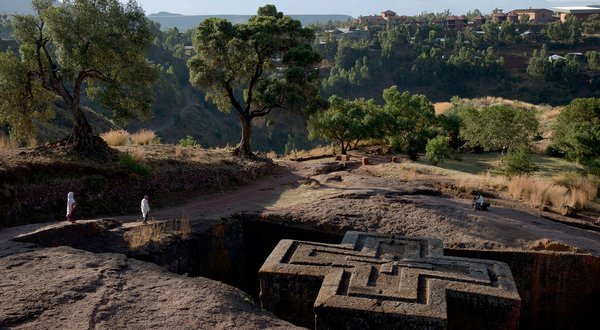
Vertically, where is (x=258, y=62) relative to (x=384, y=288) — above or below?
above

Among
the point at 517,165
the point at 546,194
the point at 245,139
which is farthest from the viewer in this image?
the point at 245,139

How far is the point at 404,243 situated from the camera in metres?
10.1

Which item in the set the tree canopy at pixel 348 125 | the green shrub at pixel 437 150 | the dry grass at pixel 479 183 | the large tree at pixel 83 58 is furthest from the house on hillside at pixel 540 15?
the large tree at pixel 83 58

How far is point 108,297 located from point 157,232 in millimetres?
3474

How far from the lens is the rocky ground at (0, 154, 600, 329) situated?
23.6ft

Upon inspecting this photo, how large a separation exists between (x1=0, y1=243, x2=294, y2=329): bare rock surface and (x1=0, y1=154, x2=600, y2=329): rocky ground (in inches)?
0.6

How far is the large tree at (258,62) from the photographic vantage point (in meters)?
18.5

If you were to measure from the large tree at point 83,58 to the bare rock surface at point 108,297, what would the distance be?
22.2 ft

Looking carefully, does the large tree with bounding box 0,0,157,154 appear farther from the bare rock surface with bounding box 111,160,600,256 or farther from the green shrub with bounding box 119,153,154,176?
the bare rock surface with bounding box 111,160,600,256

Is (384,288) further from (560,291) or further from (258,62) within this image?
(258,62)

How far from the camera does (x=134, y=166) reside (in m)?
14.5

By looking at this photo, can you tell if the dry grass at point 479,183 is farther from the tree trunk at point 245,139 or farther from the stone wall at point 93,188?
the tree trunk at point 245,139

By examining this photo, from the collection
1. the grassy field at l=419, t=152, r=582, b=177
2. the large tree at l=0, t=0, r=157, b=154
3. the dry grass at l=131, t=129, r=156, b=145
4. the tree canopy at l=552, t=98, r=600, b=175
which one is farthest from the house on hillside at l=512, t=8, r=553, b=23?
the large tree at l=0, t=0, r=157, b=154

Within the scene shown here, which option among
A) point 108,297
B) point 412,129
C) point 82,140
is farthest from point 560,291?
point 412,129
